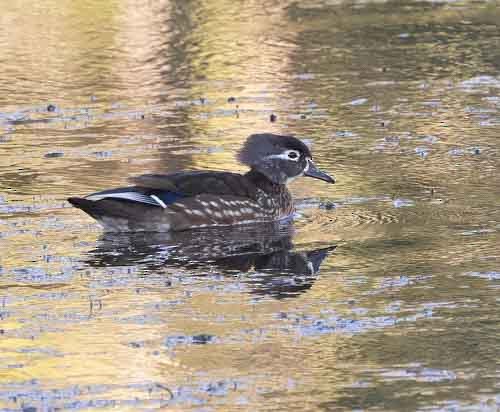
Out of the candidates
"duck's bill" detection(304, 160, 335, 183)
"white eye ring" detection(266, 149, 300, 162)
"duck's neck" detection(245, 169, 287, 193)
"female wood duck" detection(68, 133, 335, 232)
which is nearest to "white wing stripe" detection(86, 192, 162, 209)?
"female wood duck" detection(68, 133, 335, 232)

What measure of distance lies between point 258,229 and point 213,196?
1.65 ft

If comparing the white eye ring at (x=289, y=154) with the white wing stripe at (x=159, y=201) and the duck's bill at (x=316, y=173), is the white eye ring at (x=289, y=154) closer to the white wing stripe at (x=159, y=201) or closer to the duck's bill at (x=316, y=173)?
the duck's bill at (x=316, y=173)

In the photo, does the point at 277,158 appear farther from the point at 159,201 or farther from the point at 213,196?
the point at 159,201

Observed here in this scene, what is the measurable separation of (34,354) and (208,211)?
3975 mm

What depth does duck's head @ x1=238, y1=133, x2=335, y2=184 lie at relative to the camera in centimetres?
1323

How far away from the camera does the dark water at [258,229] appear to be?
841 centimetres

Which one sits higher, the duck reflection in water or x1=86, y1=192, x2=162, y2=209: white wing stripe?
x1=86, y1=192, x2=162, y2=209: white wing stripe

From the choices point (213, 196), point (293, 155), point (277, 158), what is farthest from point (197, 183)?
point (293, 155)

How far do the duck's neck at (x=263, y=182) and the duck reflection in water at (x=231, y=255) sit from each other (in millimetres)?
387

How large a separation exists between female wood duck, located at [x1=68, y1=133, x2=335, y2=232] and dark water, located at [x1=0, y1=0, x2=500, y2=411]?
0.68ft

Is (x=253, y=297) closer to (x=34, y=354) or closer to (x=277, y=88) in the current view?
(x=34, y=354)

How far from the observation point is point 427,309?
381 inches

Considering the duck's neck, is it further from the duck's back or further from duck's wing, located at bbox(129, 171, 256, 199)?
duck's wing, located at bbox(129, 171, 256, 199)

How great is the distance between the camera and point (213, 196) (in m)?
12.6
